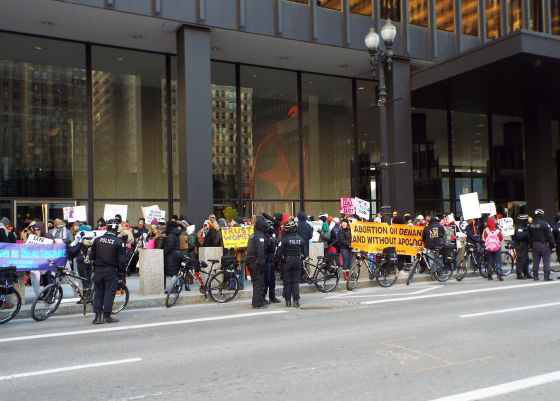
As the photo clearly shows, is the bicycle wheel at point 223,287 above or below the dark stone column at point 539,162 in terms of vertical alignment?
below

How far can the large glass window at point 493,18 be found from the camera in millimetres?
26000

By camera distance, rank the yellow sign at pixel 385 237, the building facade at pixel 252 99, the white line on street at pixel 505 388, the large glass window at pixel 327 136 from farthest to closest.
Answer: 1. the large glass window at pixel 327 136
2. the building facade at pixel 252 99
3. the yellow sign at pixel 385 237
4. the white line on street at pixel 505 388

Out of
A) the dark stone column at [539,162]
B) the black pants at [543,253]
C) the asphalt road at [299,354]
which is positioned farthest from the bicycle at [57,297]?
the dark stone column at [539,162]

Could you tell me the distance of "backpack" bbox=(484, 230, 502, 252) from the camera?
16.2m

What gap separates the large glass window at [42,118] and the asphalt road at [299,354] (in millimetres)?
10380

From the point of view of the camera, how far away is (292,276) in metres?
11.9

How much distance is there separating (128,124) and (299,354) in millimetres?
17134

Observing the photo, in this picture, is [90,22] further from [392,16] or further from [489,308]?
[489,308]

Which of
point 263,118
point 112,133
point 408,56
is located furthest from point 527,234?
point 112,133

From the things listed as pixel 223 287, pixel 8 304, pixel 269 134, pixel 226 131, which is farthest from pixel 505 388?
pixel 269 134

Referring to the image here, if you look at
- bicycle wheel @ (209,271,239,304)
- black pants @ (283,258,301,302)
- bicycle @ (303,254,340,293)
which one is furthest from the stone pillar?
bicycle @ (303,254,340,293)

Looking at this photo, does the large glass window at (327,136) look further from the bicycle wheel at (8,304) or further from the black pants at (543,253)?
the bicycle wheel at (8,304)

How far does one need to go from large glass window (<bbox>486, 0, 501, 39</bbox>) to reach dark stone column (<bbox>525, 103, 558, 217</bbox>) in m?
4.30

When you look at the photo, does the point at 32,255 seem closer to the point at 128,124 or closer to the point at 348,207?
the point at 348,207
